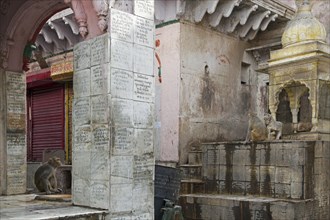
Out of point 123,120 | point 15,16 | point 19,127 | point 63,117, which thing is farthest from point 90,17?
point 63,117

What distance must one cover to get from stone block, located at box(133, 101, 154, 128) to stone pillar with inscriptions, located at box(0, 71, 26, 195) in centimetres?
319

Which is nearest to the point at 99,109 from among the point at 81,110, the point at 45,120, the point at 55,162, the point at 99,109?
the point at 99,109

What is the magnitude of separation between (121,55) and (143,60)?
0.34 metres

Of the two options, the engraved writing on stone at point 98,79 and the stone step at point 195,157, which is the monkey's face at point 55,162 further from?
the stone step at point 195,157

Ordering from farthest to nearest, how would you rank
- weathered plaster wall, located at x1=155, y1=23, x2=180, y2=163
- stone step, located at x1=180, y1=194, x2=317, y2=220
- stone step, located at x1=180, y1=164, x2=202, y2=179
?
1. weathered plaster wall, located at x1=155, y1=23, x2=180, y2=163
2. stone step, located at x1=180, y1=164, x2=202, y2=179
3. stone step, located at x1=180, y1=194, x2=317, y2=220

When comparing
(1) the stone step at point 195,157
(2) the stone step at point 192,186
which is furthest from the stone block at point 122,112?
(1) the stone step at point 195,157

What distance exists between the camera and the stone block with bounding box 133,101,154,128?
4.82 meters

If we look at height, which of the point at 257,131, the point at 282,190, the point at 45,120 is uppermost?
the point at 45,120

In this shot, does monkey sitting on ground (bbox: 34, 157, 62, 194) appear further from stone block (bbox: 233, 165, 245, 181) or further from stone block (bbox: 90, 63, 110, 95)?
stone block (bbox: 233, 165, 245, 181)

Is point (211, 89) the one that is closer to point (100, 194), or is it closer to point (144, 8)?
point (144, 8)

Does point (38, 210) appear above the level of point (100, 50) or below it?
below

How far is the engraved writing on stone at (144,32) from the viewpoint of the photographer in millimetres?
4875

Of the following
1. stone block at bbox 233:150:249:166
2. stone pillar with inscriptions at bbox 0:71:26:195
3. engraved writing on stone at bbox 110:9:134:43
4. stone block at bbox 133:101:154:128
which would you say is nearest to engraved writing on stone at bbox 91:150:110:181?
stone block at bbox 133:101:154:128

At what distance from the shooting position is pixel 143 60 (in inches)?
194
